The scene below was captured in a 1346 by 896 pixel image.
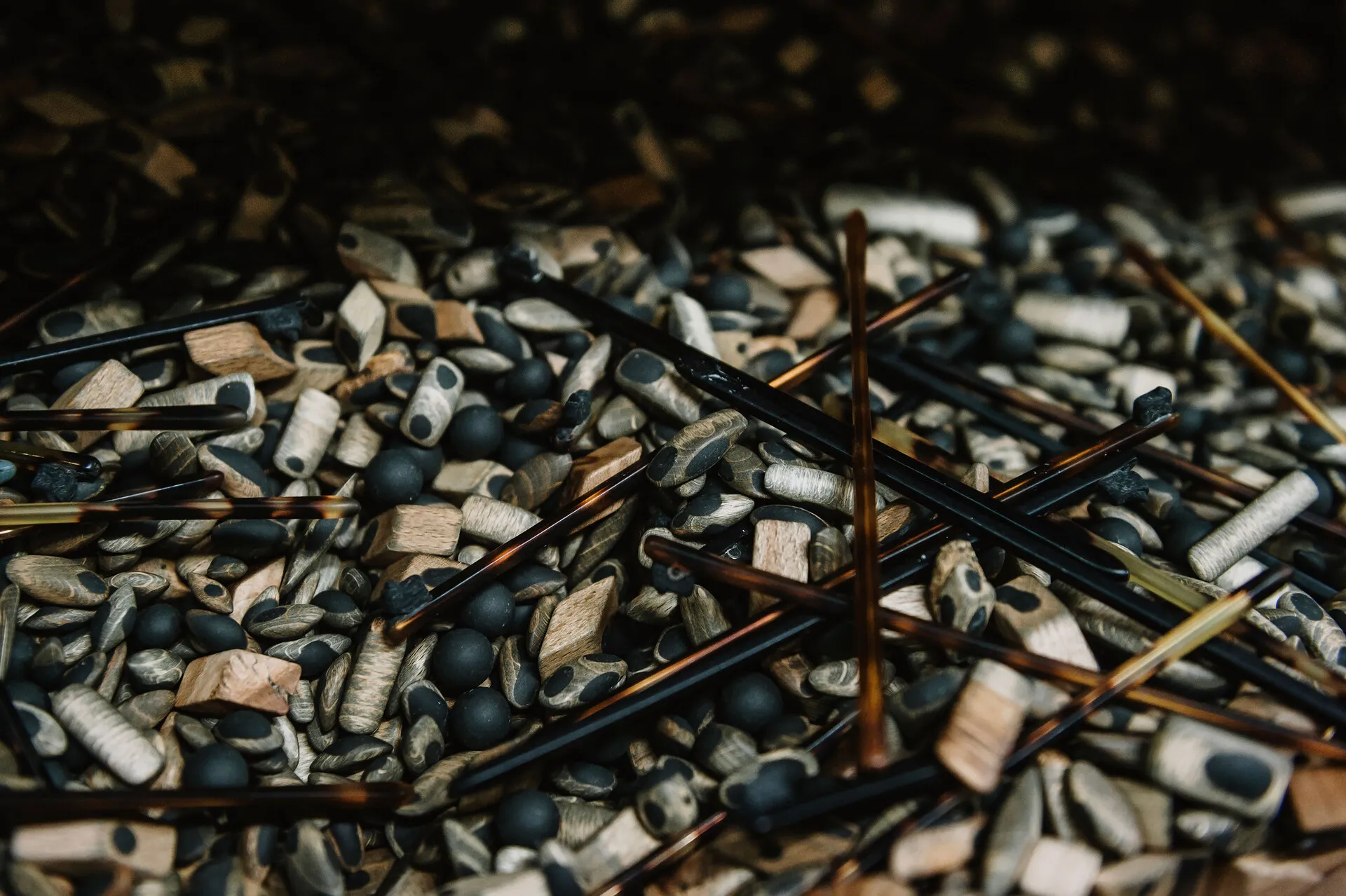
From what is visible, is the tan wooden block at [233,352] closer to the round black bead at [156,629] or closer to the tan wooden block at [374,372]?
the tan wooden block at [374,372]

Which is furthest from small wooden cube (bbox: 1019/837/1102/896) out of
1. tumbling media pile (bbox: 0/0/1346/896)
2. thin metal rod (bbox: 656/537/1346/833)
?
thin metal rod (bbox: 656/537/1346/833)

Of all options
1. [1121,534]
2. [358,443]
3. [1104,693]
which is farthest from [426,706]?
[1121,534]

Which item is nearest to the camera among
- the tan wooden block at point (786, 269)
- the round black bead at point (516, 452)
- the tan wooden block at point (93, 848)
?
the tan wooden block at point (93, 848)

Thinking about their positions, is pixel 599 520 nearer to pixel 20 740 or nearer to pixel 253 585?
pixel 253 585

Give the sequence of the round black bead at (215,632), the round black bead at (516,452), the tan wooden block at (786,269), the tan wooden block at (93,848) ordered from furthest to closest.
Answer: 1. the tan wooden block at (786,269)
2. the round black bead at (516,452)
3. the round black bead at (215,632)
4. the tan wooden block at (93,848)

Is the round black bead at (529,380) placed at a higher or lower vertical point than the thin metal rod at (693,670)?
higher

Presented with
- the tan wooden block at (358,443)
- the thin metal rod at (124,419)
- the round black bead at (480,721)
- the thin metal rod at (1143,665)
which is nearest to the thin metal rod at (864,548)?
the thin metal rod at (1143,665)
